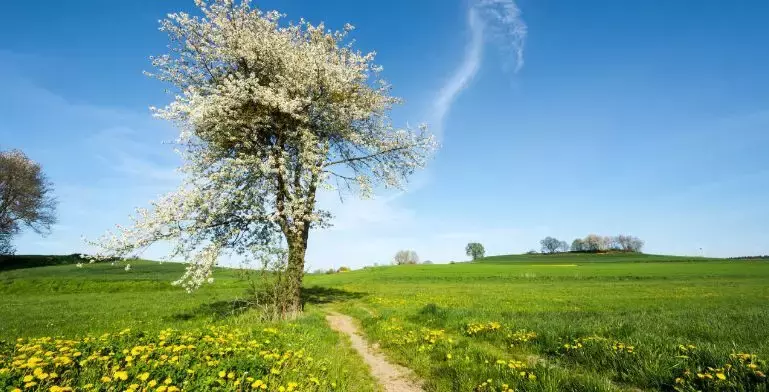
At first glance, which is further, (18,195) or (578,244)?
(578,244)

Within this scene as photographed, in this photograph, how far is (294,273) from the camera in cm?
1759

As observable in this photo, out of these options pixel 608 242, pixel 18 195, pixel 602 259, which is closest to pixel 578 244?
pixel 608 242

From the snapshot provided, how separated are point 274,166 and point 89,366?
41.3 ft

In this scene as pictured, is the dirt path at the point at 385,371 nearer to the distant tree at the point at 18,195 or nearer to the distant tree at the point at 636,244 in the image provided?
the distant tree at the point at 18,195

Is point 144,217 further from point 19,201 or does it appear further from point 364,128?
point 19,201

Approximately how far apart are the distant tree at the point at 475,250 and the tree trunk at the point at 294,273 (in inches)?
7031

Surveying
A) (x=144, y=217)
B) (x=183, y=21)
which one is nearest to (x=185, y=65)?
(x=183, y=21)

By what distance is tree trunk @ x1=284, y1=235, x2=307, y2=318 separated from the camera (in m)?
16.9

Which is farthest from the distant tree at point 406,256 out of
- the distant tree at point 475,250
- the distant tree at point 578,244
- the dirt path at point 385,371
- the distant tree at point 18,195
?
the dirt path at point 385,371

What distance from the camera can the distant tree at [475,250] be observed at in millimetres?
191000

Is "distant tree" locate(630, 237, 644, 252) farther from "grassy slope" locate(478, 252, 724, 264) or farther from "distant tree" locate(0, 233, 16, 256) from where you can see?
"distant tree" locate(0, 233, 16, 256)

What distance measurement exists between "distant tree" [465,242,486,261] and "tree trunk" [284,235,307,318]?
178593 millimetres

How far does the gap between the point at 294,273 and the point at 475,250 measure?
18320 cm

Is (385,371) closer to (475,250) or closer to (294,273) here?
(294,273)
